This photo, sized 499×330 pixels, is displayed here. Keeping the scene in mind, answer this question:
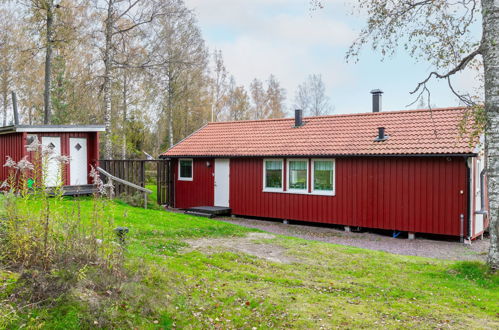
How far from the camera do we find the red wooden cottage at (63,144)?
43.5 ft

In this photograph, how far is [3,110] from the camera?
102 feet

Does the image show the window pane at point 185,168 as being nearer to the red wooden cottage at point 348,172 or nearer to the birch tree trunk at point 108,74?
the red wooden cottage at point 348,172

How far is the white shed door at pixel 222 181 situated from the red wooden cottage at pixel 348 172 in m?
0.04

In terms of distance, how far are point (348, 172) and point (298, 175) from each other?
196 centimetres

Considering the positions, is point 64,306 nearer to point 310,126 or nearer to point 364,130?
point 364,130

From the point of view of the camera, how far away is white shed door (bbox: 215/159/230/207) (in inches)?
656

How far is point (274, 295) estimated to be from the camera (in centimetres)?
567

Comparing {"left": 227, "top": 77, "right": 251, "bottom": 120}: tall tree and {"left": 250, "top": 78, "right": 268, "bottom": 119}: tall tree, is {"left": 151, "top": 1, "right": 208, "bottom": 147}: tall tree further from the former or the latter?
{"left": 250, "top": 78, "right": 268, "bottom": 119}: tall tree

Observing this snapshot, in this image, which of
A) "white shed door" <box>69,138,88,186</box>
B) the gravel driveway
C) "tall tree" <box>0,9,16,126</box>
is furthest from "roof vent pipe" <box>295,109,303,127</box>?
"tall tree" <box>0,9,16,126</box>

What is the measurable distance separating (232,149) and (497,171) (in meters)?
10.6

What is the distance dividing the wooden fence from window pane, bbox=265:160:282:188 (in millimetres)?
4979

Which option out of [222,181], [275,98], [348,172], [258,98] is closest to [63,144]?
[222,181]

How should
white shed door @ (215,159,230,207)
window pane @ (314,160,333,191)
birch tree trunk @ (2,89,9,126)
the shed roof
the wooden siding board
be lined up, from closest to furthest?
the shed roof
the wooden siding board
window pane @ (314,160,333,191)
white shed door @ (215,159,230,207)
birch tree trunk @ (2,89,9,126)

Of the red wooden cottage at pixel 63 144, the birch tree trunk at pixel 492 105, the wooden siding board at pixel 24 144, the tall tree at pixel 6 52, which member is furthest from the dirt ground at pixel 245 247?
the tall tree at pixel 6 52
